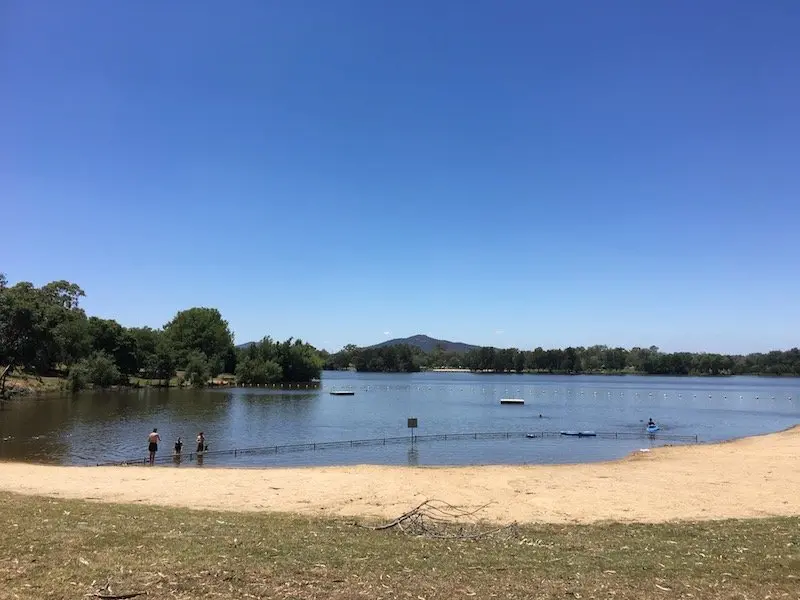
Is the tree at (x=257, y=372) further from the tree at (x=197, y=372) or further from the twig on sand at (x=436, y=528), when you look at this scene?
the twig on sand at (x=436, y=528)

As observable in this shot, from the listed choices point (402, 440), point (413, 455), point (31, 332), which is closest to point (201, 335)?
point (31, 332)

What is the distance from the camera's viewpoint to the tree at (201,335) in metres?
152

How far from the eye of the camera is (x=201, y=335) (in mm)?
157875

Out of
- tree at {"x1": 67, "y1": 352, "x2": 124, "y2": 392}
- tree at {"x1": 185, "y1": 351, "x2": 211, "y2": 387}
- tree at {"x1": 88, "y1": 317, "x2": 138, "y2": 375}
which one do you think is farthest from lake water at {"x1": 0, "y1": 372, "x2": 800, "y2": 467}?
tree at {"x1": 185, "y1": 351, "x2": 211, "y2": 387}

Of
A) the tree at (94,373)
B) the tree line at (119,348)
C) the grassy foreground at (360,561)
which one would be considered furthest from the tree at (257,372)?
the grassy foreground at (360,561)

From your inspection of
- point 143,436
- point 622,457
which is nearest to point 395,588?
point 622,457

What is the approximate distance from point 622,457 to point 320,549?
38.6m

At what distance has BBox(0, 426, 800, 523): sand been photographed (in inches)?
822

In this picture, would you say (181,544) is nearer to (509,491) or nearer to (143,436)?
(509,491)

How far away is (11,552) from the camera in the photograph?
32.3 feet

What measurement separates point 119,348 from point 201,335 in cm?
3262

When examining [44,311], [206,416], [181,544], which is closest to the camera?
[181,544]

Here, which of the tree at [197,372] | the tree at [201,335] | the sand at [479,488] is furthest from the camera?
the tree at [201,335]

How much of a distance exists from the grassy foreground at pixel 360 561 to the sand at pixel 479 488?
235 inches
